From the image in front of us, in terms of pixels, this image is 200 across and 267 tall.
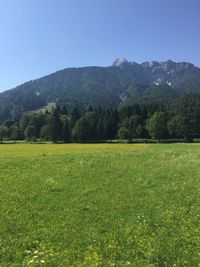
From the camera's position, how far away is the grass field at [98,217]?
14.7 metres

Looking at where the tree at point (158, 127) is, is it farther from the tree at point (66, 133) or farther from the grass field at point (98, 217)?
the grass field at point (98, 217)

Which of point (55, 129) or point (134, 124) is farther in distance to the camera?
point (134, 124)

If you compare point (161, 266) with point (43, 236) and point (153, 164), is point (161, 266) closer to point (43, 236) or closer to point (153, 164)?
point (43, 236)

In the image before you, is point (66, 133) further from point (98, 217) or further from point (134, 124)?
point (98, 217)

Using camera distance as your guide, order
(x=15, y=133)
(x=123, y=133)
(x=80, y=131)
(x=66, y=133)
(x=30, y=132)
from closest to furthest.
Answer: (x=80, y=131) < (x=123, y=133) < (x=66, y=133) < (x=30, y=132) < (x=15, y=133)

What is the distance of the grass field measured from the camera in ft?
48.3

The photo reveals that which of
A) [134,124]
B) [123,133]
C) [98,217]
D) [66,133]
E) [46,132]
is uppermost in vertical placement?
[134,124]

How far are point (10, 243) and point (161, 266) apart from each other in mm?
5861

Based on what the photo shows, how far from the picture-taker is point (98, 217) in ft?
61.8

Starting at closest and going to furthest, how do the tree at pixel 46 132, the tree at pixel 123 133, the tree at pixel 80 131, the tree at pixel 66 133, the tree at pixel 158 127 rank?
the tree at pixel 158 127 < the tree at pixel 80 131 < the tree at pixel 123 133 < the tree at pixel 46 132 < the tree at pixel 66 133

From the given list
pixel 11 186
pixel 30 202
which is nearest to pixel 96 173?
pixel 11 186

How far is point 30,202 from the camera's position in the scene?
68.6 ft

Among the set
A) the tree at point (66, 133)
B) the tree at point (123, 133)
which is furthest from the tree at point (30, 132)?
the tree at point (123, 133)

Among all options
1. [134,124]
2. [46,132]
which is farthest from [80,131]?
[134,124]
